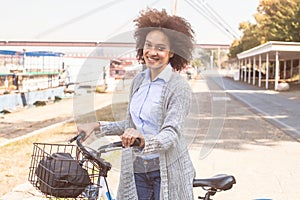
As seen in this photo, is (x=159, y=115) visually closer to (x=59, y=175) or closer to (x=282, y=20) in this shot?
(x=59, y=175)

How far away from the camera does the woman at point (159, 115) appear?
2707 millimetres

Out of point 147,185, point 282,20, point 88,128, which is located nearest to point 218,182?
point 147,185

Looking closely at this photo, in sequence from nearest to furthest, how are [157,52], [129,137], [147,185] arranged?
[129,137]
[157,52]
[147,185]

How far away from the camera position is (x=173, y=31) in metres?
2.93

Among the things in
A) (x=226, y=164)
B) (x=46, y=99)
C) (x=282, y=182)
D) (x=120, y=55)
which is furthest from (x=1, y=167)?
(x=46, y=99)

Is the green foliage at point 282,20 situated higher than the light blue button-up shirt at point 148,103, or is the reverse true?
the green foliage at point 282,20

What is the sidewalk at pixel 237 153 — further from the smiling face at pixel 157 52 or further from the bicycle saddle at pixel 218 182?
the smiling face at pixel 157 52

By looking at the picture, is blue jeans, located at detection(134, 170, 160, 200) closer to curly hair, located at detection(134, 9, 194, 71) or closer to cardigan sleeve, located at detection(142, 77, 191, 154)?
cardigan sleeve, located at detection(142, 77, 191, 154)

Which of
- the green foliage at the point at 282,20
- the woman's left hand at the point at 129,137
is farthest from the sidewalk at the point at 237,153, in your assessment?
the green foliage at the point at 282,20

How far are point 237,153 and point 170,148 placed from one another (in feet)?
23.6

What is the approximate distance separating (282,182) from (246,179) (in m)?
0.52

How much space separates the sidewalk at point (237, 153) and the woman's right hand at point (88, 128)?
0.68m

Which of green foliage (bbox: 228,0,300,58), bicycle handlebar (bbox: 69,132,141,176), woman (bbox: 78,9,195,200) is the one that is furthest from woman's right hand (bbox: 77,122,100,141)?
green foliage (bbox: 228,0,300,58)

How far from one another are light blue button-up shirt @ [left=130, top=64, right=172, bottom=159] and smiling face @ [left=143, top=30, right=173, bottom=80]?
4 centimetres
